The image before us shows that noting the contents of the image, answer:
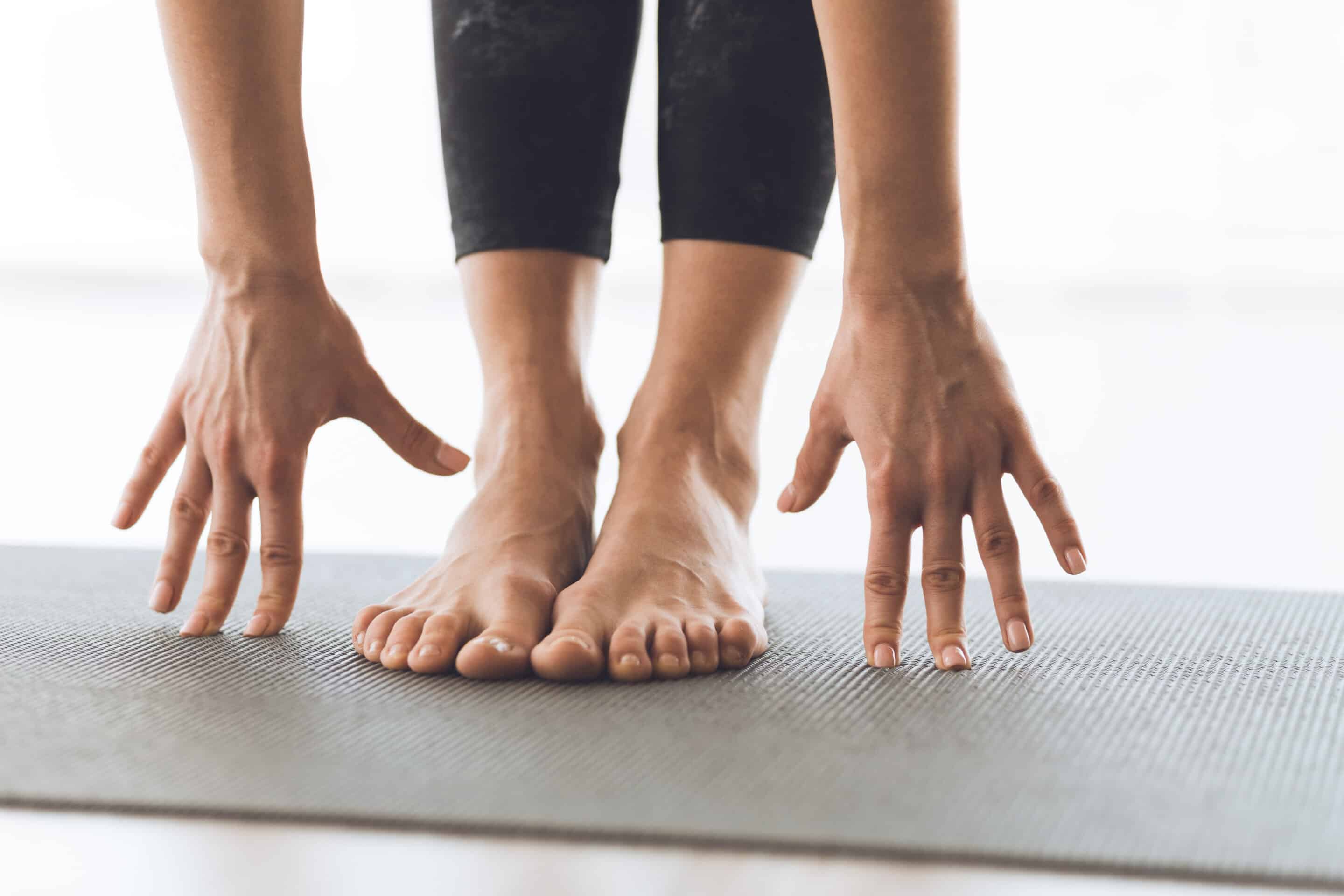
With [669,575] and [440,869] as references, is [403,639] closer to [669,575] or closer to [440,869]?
[669,575]

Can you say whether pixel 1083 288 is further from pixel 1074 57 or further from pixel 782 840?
pixel 782 840

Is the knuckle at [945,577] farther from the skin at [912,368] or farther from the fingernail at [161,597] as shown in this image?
the fingernail at [161,597]

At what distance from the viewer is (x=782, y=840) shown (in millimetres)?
560

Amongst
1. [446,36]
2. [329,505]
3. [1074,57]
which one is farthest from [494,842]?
[1074,57]

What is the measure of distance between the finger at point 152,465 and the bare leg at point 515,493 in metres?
0.17

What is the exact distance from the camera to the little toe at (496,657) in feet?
2.79

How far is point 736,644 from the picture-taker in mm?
898

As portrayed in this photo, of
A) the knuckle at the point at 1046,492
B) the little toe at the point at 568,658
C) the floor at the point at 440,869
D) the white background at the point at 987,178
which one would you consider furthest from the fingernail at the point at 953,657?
the white background at the point at 987,178

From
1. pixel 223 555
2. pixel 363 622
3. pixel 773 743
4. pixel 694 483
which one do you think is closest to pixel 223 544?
pixel 223 555

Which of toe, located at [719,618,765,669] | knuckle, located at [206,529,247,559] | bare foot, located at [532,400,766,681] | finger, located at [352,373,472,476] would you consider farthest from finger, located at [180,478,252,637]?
toe, located at [719,618,765,669]

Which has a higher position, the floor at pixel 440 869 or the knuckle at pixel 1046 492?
the knuckle at pixel 1046 492

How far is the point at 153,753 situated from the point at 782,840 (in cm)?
33

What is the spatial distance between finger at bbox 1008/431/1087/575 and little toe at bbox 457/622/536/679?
327mm

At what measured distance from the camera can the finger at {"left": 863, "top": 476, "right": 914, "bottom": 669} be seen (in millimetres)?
849
